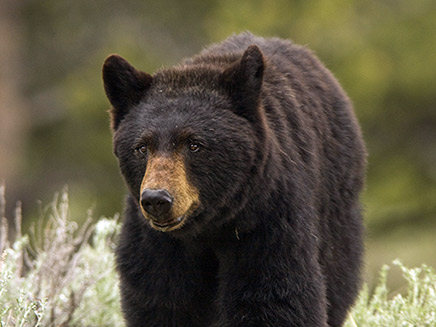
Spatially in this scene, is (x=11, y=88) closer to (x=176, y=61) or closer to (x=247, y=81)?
(x=176, y=61)

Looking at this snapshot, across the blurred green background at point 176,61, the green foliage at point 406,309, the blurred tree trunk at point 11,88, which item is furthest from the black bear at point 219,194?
the blurred tree trunk at point 11,88

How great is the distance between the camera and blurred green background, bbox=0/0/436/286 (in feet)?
43.9

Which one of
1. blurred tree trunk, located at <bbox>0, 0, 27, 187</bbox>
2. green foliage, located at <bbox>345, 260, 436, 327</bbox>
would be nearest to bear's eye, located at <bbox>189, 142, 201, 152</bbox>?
green foliage, located at <bbox>345, 260, 436, 327</bbox>

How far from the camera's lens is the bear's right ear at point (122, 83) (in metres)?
4.57

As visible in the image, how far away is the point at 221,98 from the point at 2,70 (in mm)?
11767

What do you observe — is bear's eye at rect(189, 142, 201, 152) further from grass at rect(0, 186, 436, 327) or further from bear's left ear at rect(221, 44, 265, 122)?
grass at rect(0, 186, 436, 327)

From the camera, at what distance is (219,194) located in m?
4.32

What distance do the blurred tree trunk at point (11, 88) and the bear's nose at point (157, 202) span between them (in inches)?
437

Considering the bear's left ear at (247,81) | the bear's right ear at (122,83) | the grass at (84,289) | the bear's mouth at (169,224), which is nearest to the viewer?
A: the bear's mouth at (169,224)

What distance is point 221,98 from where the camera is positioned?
175 inches

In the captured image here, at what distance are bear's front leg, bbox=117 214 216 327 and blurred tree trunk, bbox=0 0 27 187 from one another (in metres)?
10.4

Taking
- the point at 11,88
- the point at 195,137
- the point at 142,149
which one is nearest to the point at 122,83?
the point at 142,149

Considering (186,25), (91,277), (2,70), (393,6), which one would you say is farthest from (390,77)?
(91,277)

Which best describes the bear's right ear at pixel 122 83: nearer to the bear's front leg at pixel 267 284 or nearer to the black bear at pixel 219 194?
the black bear at pixel 219 194
